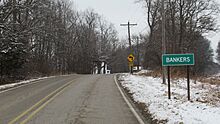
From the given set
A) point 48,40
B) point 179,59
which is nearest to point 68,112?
point 179,59

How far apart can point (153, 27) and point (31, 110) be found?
40558 mm

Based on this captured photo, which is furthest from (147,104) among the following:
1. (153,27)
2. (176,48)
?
(153,27)

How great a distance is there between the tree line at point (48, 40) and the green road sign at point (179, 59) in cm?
1627

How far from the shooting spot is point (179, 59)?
1171 cm

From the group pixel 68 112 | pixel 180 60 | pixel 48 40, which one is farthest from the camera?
pixel 48 40

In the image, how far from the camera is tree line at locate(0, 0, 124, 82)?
26.2m

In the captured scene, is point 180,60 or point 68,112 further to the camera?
point 180,60

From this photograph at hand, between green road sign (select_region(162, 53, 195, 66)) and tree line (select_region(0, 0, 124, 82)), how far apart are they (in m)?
16.3

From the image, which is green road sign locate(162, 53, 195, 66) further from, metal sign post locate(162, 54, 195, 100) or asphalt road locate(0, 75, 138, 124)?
asphalt road locate(0, 75, 138, 124)

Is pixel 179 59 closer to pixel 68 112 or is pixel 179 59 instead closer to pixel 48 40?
pixel 68 112

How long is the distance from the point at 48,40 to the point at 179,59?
28319 millimetres

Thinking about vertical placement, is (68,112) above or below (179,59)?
below

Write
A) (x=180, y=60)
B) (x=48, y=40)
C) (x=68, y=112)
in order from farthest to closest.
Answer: (x=48, y=40), (x=180, y=60), (x=68, y=112)

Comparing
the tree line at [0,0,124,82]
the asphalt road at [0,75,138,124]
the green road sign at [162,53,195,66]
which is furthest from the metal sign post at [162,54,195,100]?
the tree line at [0,0,124,82]
